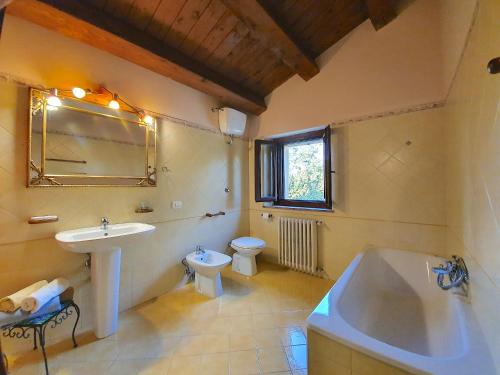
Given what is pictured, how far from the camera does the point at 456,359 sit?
2.63ft

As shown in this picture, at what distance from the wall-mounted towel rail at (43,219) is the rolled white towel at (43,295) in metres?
0.41

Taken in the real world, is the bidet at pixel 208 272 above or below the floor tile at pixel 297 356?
above

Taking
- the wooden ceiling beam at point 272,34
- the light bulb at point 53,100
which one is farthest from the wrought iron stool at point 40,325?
the wooden ceiling beam at point 272,34

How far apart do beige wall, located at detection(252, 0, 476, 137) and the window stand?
319 mm

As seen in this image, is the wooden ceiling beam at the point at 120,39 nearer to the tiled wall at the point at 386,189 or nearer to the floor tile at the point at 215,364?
the tiled wall at the point at 386,189

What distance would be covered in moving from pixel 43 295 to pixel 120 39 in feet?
5.96

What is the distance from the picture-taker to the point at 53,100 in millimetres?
A: 1507

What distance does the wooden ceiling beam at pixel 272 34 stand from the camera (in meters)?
1.62

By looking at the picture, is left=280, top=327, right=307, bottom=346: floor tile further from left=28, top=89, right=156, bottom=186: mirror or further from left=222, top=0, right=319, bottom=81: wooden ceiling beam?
left=222, top=0, right=319, bottom=81: wooden ceiling beam

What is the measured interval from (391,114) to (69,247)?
2.79 metres

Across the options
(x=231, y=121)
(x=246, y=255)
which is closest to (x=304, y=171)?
(x=231, y=121)

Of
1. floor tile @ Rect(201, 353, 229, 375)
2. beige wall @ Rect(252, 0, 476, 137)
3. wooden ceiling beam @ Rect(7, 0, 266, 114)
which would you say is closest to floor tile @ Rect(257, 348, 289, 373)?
floor tile @ Rect(201, 353, 229, 375)

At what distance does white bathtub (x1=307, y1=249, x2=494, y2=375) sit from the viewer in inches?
32.0

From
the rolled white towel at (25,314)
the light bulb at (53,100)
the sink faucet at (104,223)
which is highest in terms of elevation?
the light bulb at (53,100)
